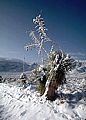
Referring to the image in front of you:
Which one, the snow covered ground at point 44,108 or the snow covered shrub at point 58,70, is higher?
the snow covered shrub at point 58,70

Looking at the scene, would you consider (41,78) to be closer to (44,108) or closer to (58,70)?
(58,70)

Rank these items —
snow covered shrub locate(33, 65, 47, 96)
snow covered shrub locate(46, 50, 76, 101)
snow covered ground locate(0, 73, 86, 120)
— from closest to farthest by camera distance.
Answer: snow covered ground locate(0, 73, 86, 120)
snow covered shrub locate(46, 50, 76, 101)
snow covered shrub locate(33, 65, 47, 96)

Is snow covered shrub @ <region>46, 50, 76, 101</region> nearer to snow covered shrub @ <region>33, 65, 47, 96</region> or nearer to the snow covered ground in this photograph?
the snow covered ground

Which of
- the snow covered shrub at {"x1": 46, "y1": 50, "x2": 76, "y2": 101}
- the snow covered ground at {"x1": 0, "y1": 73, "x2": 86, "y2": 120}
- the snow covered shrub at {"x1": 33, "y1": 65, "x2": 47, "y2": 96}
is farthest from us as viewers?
the snow covered shrub at {"x1": 33, "y1": 65, "x2": 47, "y2": 96}

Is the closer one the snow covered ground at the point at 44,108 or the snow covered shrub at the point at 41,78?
the snow covered ground at the point at 44,108

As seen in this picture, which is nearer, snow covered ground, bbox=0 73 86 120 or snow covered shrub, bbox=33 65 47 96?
snow covered ground, bbox=0 73 86 120

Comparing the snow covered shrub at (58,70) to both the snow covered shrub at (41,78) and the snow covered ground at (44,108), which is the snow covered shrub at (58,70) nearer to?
the snow covered ground at (44,108)

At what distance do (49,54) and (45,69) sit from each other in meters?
1.29

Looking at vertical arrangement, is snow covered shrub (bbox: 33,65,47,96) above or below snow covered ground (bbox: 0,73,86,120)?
above

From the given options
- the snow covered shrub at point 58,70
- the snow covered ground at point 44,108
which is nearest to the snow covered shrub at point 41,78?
the snow covered ground at point 44,108

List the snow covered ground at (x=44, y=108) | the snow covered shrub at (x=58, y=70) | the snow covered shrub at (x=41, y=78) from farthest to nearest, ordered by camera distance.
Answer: the snow covered shrub at (x=41, y=78), the snow covered shrub at (x=58, y=70), the snow covered ground at (x=44, y=108)

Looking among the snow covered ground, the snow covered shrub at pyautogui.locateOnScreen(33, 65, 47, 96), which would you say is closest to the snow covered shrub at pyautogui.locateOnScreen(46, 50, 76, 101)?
the snow covered ground

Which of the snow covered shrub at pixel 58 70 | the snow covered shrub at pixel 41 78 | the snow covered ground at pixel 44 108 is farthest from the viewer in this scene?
the snow covered shrub at pixel 41 78

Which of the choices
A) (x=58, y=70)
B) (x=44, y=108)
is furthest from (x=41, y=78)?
(x=44, y=108)
